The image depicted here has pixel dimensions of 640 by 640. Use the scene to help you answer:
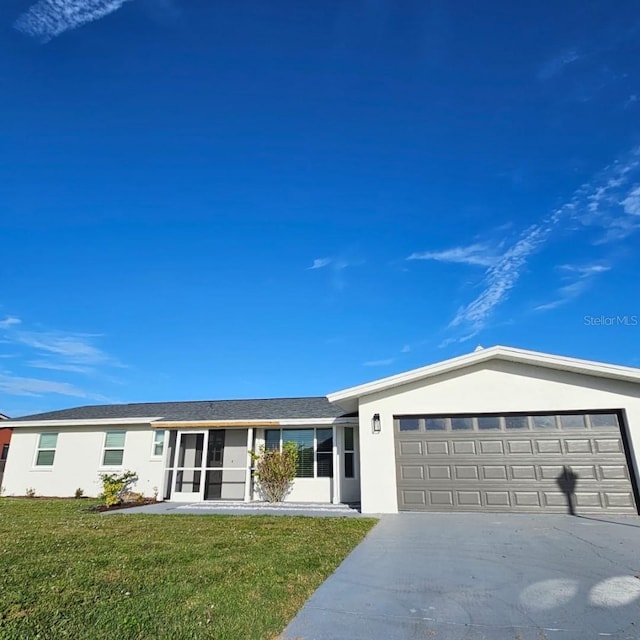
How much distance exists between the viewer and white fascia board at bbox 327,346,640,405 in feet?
33.7

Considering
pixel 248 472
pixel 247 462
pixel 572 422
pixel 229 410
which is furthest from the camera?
pixel 229 410

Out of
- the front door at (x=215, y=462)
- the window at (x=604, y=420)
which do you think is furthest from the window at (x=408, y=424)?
the front door at (x=215, y=462)

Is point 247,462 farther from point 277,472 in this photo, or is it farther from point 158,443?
point 158,443

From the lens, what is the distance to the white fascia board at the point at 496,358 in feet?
33.7

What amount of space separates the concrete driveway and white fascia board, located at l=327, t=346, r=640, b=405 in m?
3.80

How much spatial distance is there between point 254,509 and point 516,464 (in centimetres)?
698

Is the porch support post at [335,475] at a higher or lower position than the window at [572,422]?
lower

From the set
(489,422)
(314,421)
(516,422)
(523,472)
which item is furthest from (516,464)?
(314,421)

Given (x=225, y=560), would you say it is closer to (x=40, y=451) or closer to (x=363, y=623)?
(x=363, y=623)

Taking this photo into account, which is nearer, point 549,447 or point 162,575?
point 162,575

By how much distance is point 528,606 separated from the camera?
4000mm

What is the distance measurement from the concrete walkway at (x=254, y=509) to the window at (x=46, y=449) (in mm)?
5604

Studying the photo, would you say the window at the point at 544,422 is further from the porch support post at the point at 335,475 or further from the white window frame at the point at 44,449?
the white window frame at the point at 44,449

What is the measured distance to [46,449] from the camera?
16.2 meters
